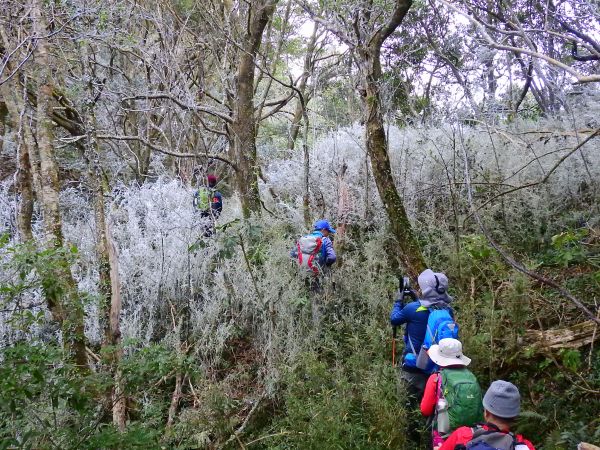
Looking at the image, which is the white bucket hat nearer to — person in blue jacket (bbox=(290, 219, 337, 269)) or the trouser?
the trouser

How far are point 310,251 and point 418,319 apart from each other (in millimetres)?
2037

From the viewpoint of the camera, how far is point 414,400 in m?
3.98

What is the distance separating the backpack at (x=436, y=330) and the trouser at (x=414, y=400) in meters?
0.25

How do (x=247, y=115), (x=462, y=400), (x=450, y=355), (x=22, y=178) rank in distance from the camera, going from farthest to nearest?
A: (x=247, y=115), (x=22, y=178), (x=450, y=355), (x=462, y=400)

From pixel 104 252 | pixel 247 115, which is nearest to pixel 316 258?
pixel 104 252

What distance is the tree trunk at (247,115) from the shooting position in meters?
7.05

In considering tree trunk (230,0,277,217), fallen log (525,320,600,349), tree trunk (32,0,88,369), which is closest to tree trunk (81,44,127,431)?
tree trunk (32,0,88,369)

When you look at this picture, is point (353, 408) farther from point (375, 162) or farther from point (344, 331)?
point (375, 162)

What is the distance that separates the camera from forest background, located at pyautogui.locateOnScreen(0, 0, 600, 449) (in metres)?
3.16

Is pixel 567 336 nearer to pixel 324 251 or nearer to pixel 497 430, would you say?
pixel 497 430

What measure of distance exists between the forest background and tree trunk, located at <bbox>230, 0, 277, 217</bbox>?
3cm

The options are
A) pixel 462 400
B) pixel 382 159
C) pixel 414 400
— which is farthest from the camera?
pixel 382 159

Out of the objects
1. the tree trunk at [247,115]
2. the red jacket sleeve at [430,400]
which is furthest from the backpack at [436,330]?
the tree trunk at [247,115]

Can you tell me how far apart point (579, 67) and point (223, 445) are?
357 inches
